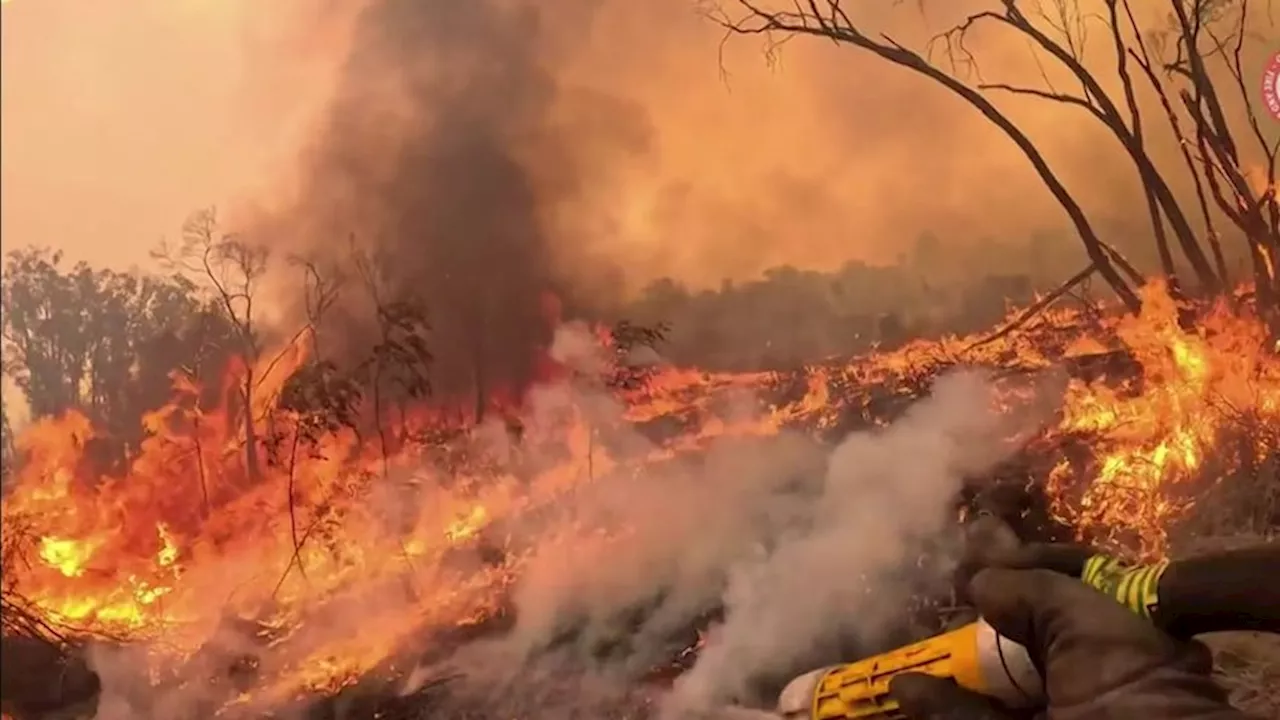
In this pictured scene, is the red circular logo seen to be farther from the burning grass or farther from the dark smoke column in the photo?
the dark smoke column

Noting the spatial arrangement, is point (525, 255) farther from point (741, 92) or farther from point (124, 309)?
point (124, 309)

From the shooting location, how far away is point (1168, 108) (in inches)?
50.4

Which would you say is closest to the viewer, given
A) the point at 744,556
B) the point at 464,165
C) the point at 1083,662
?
the point at 1083,662

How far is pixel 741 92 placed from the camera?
1.39 m

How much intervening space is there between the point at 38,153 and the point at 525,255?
60cm

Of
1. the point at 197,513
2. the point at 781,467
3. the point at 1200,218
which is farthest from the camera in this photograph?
the point at 197,513

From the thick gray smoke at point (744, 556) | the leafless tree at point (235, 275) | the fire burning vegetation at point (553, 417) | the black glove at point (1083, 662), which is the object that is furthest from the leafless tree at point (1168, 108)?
the leafless tree at point (235, 275)

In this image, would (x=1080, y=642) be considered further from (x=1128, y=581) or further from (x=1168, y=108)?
(x=1168, y=108)

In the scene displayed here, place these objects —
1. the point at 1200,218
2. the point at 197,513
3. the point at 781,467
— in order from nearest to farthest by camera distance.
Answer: the point at 1200,218
the point at 781,467
the point at 197,513

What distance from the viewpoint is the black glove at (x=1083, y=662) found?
102 centimetres

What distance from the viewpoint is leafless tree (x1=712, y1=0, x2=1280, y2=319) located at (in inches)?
49.5

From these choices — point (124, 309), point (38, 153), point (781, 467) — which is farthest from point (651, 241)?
point (38, 153)

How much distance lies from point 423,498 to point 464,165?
364 millimetres

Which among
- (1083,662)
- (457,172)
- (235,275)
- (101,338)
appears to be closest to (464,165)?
(457,172)
